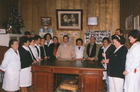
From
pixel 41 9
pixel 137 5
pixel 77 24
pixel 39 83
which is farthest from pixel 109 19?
pixel 39 83

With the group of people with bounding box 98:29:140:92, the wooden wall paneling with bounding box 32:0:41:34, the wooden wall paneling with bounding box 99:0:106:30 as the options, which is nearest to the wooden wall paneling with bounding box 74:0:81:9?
the wooden wall paneling with bounding box 99:0:106:30

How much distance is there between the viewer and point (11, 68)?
2.89 meters

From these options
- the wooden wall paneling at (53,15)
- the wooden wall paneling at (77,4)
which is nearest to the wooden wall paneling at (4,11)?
the wooden wall paneling at (53,15)

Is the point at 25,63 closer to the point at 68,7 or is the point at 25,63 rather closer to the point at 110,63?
the point at 110,63

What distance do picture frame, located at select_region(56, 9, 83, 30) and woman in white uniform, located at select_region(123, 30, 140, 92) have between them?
3307 mm

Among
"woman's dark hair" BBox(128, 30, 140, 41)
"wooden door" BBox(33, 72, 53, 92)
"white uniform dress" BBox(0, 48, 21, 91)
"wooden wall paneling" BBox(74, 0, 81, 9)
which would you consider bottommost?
"wooden door" BBox(33, 72, 53, 92)

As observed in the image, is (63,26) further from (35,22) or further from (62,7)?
(35,22)

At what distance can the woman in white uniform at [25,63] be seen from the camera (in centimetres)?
312

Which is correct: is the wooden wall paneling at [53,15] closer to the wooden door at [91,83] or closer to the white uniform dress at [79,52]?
the white uniform dress at [79,52]

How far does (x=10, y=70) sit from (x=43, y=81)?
746mm

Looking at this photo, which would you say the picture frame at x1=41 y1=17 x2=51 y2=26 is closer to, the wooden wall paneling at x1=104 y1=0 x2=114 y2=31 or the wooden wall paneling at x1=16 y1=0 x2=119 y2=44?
the wooden wall paneling at x1=16 y1=0 x2=119 y2=44

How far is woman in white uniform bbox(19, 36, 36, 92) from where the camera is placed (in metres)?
3.12

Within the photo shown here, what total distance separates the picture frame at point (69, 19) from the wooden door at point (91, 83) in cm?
291

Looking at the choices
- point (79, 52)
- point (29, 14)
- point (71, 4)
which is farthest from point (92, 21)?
point (29, 14)
